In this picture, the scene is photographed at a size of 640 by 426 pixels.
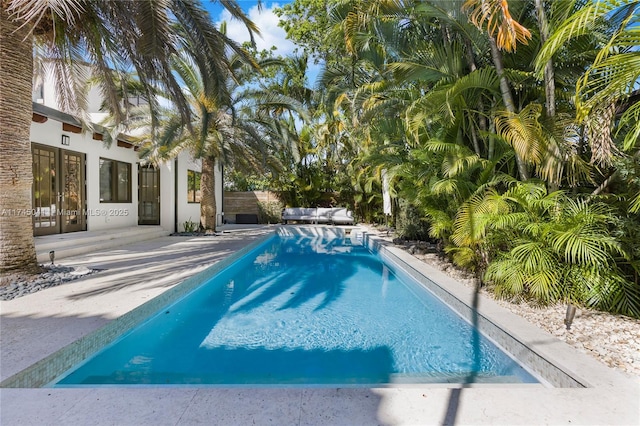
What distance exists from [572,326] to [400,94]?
6342 mm

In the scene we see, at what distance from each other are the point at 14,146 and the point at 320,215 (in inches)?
574

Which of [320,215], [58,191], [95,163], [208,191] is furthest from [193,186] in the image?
[320,215]

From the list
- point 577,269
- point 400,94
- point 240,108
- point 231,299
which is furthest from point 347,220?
point 577,269

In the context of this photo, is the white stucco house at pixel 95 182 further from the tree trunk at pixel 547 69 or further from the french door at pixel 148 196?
the tree trunk at pixel 547 69

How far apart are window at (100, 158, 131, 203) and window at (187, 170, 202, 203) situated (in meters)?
2.55

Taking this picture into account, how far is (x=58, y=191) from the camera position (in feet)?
32.5

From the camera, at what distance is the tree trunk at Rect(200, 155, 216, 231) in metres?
13.0

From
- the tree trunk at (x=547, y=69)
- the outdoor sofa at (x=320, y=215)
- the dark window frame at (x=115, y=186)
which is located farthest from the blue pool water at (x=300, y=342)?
the outdoor sofa at (x=320, y=215)

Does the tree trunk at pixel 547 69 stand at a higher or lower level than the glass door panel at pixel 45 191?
higher

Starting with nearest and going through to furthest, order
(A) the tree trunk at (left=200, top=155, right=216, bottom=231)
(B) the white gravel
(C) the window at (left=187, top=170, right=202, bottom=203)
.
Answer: (B) the white gravel → (A) the tree trunk at (left=200, top=155, right=216, bottom=231) → (C) the window at (left=187, top=170, right=202, bottom=203)

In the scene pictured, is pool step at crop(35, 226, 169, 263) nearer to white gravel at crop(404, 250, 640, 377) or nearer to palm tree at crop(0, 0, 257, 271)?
palm tree at crop(0, 0, 257, 271)

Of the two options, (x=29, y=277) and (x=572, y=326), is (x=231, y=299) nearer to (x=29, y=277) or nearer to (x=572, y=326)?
(x=29, y=277)

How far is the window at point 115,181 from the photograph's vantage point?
38.7 ft

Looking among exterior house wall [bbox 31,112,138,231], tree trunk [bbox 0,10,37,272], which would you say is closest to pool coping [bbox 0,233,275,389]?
tree trunk [bbox 0,10,37,272]
